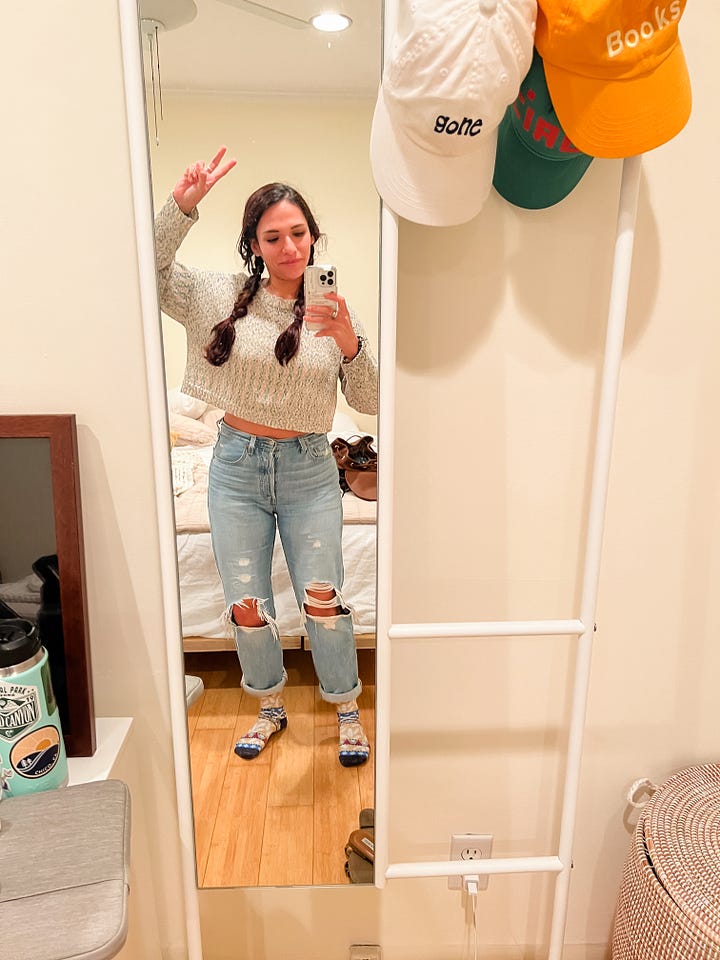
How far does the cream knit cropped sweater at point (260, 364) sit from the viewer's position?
0.92m

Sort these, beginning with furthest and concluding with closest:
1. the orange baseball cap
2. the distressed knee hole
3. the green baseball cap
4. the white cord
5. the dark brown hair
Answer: the white cord → the distressed knee hole → the dark brown hair → the green baseball cap → the orange baseball cap

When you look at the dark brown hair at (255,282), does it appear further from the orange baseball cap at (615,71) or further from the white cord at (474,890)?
the white cord at (474,890)

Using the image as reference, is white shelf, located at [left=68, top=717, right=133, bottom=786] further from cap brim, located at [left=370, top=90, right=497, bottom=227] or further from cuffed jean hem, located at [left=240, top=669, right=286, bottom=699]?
cap brim, located at [left=370, top=90, right=497, bottom=227]

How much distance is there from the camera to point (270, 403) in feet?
3.17

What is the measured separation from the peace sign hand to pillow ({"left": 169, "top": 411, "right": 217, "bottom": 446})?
0.27 meters

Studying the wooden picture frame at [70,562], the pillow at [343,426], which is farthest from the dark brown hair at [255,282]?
the wooden picture frame at [70,562]

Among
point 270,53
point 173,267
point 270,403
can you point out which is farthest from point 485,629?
point 270,53

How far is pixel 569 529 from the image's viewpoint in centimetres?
108

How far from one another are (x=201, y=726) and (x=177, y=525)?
336mm

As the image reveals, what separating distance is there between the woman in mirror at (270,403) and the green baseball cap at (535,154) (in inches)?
10.4

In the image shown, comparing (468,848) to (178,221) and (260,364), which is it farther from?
(178,221)

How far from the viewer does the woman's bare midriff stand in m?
0.97

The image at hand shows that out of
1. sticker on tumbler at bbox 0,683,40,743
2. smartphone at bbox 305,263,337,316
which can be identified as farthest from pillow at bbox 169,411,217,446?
sticker on tumbler at bbox 0,683,40,743

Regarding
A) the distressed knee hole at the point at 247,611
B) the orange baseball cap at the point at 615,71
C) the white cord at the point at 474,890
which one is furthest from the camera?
the white cord at the point at 474,890
